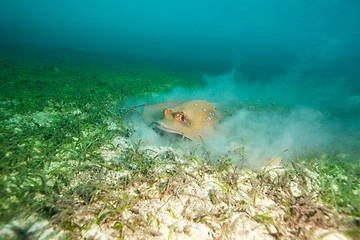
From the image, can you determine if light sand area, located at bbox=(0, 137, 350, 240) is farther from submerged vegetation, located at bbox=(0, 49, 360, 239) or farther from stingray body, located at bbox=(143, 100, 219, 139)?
stingray body, located at bbox=(143, 100, 219, 139)

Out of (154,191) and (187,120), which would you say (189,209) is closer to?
(154,191)

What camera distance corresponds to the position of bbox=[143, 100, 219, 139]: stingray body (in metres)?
3.03

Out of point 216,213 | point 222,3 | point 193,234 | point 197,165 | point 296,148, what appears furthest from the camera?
point 222,3

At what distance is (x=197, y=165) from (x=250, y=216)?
101 centimetres

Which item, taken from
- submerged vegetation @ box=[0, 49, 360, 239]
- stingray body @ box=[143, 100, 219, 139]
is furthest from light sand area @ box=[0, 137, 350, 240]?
stingray body @ box=[143, 100, 219, 139]

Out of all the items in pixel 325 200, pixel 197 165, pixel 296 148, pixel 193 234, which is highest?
pixel 296 148

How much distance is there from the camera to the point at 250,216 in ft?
5.88

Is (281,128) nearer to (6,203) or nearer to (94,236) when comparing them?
(94,236)

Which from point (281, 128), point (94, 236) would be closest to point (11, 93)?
point (94, 236)

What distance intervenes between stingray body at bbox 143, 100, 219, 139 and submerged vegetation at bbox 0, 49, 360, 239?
441 millimetres

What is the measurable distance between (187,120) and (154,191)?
1584 millimetres

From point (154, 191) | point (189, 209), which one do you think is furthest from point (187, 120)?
point (189, 209)

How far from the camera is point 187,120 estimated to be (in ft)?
10.4

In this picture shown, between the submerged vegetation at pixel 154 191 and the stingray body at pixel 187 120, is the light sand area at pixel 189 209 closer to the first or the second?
the submerged vegetation at pixel 154 191
